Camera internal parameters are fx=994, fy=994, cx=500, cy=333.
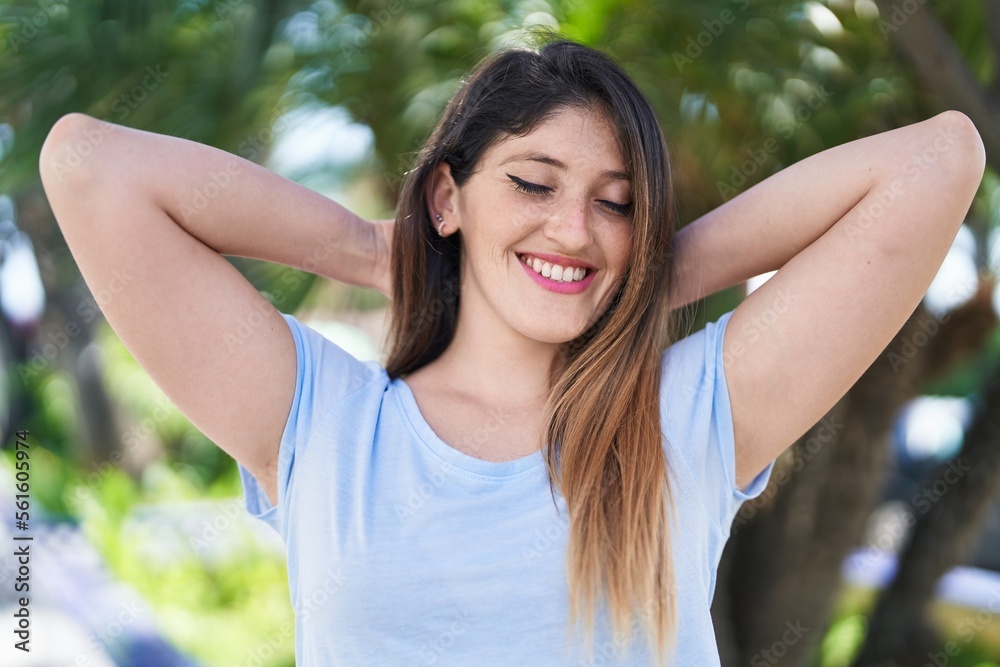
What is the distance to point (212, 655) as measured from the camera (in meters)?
4.93

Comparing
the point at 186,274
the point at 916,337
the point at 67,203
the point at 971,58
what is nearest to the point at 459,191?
the point at 186,274

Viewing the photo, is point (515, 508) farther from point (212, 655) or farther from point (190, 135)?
point (212, 655)

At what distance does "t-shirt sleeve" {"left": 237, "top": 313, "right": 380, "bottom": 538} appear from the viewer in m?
1.61

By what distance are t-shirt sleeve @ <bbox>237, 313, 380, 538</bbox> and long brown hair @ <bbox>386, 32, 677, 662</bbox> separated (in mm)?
193

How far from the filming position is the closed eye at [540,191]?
5.57 feet

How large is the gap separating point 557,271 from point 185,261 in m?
0.61

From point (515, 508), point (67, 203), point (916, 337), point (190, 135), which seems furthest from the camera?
point (916, 337)

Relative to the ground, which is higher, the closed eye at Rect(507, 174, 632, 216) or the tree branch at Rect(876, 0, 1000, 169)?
the closed eye at Rect(507, 174, 632, 216)

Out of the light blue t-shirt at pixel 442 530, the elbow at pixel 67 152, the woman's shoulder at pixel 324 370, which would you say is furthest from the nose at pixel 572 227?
the elbow at pixel 67 152

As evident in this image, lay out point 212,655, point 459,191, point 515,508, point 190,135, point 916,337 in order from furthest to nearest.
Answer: point 212,655
point 916,337
point 190,135
point 459,191
point 515,508

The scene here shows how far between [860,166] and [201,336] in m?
1.09

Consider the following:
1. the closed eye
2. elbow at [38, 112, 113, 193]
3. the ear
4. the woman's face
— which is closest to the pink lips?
the woman's face

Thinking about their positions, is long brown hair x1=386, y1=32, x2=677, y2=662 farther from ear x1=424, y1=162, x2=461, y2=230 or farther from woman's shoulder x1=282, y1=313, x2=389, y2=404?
woman's shoulder x1=282, y1=313, x2=389, y2=404

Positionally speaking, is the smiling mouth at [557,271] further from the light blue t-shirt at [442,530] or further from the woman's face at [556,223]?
the light blue t-shirt at [442,530]
